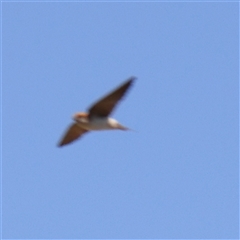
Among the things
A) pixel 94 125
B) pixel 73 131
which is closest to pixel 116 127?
pixel 94 125

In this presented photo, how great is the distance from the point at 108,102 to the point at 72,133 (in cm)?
237

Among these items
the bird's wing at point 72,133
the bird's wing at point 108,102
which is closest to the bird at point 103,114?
the bird's wing at point 108,102

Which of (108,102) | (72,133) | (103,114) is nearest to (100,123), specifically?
(103,114)

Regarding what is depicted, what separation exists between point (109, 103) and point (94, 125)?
25.2 inches

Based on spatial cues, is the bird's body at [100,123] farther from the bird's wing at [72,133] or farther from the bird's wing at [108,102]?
the bird's wing at [72,133]

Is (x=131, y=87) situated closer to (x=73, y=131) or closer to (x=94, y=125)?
(x=94, y=125)

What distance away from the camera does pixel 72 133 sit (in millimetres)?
22172

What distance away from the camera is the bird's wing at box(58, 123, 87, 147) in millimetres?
22016

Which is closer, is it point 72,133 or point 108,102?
point 108,102

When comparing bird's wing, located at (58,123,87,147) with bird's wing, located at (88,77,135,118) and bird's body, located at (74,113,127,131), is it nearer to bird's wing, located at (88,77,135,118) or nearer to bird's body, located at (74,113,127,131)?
bird's body, located at (74,113,127,131)

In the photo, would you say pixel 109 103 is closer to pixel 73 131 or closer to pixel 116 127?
pixel 116 127

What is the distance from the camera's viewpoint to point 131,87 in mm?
19391

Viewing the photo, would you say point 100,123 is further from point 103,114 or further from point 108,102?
point 108,102

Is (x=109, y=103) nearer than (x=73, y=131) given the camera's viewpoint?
Yes
